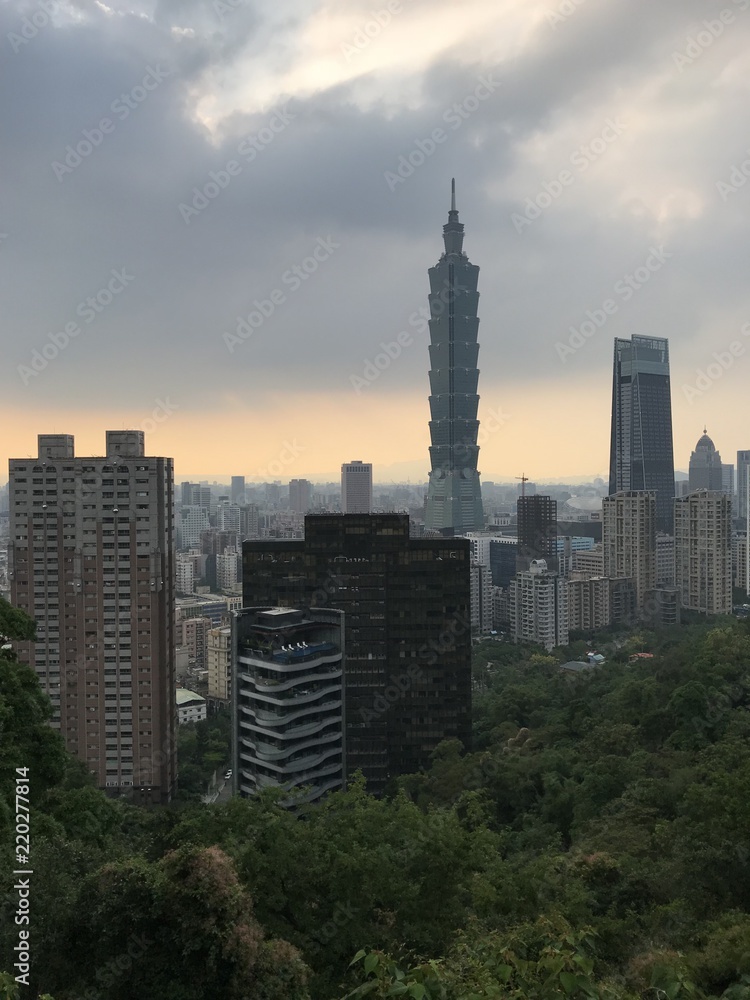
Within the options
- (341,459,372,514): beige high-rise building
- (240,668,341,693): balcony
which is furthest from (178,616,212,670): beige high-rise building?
(240,668,341,693): balcony

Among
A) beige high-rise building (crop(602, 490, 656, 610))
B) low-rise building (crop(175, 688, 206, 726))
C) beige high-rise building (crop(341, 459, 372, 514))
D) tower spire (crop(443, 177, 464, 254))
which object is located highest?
tower spire (crop(443, 177, 464, 254))

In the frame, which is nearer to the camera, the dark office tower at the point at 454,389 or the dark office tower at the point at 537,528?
the dark office tower at the point at 537,528

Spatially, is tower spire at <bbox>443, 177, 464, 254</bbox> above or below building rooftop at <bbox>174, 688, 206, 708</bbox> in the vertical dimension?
above

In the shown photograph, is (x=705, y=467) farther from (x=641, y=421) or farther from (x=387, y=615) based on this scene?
(x=387, y=615)

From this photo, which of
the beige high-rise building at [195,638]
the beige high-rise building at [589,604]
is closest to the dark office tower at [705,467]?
the beige high-rise building at [589,604]

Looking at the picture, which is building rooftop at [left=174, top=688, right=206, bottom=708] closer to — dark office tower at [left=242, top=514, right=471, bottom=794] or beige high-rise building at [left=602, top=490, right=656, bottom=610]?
dark office tower at [left=242, top=514, right=471, bottom=794]

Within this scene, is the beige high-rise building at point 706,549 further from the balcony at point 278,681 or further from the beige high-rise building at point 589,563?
the balcony at point 278,681
